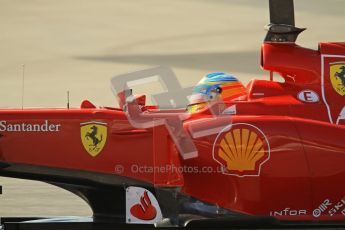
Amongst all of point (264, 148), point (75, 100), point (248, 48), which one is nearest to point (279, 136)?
point (264, 148)

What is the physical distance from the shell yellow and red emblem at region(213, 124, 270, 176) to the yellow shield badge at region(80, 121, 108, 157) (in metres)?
0.78

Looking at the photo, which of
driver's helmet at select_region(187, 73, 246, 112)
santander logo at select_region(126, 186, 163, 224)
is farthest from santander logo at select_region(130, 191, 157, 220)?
driver's helmet at select_region(187, 73, 246, 112)

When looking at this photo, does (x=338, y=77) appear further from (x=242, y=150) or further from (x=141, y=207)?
(x=141, y=207)

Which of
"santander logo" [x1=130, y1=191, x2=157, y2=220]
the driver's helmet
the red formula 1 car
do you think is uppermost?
the driver's helmet

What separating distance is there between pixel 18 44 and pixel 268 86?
55.2 ft

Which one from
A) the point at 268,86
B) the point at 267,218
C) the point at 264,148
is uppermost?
the point at 268,86

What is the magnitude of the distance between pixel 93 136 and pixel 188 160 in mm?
681

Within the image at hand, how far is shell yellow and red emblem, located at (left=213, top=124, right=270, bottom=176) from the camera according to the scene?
5520 millimetres

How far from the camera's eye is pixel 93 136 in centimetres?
559

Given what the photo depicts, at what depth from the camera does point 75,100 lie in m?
16.8

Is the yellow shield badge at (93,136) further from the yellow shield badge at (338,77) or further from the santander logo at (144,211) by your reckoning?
the yellow shield badge at (338,77)

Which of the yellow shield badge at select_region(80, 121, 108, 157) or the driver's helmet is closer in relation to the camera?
the yellow shield badge at select_region(80, 121, 108, 157)

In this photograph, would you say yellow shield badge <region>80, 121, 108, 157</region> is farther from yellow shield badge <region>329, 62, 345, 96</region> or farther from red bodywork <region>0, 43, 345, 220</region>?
yellow shield badge <region>329, 62, 345, 96</region>

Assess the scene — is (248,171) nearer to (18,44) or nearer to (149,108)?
(149,108)
